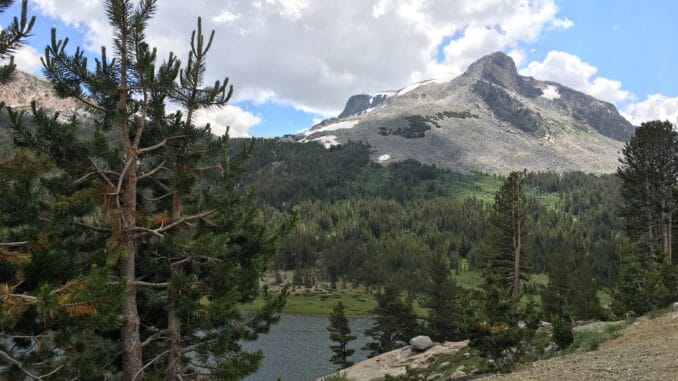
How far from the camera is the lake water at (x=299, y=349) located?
6594 cm

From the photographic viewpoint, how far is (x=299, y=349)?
82000mm

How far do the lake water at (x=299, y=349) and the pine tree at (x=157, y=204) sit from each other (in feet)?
146

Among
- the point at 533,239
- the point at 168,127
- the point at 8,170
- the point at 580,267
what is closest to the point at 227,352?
the point at 168,127

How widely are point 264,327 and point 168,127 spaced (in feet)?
26.1

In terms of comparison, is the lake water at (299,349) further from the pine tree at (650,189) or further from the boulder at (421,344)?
the pine tree at (650,189)

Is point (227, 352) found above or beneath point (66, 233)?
beneath

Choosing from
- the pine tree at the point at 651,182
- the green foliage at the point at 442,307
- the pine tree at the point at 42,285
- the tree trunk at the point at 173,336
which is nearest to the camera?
the pine tree at the point at 42,285

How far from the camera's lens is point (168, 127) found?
15109mm

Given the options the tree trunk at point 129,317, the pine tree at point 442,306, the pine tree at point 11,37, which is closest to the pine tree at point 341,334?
the pine tree at point 442,306

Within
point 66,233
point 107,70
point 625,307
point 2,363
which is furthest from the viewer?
point 625,307

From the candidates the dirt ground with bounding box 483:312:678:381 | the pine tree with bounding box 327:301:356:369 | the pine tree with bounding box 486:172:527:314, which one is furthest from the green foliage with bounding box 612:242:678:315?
the pine tree with bounding box 327:301:356:369

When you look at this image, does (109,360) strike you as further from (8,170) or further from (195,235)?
(8,170)

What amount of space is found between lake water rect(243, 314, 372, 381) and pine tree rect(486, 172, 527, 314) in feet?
97.0

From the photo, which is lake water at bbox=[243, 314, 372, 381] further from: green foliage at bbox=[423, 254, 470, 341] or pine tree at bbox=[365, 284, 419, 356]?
green foliage at bbox=[423, 254, 470, 341]
